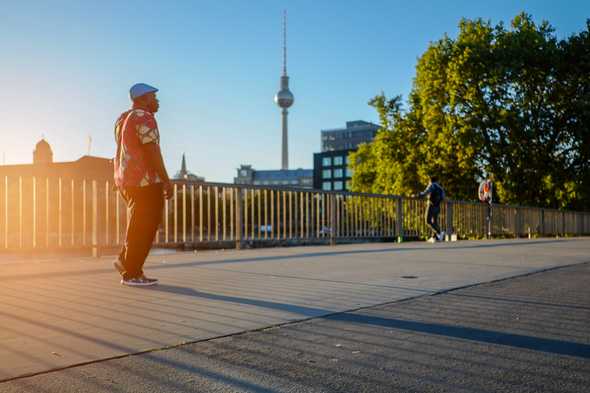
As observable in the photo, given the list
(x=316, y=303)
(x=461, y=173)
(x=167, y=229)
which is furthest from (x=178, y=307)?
(x=461, y=173)

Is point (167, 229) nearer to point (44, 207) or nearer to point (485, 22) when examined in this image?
point (44, 207)

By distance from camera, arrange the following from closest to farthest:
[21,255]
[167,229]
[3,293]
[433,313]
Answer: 1. [433,313]
2. [3,293]
3. [21,255]
4. [167,229]

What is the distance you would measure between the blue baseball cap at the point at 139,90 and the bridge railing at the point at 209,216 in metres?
4.24

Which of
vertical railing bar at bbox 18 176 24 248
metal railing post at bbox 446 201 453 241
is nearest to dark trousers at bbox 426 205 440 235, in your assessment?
metal railing post at bbox 446 201 453 241

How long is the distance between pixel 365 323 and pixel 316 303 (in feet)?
2.68

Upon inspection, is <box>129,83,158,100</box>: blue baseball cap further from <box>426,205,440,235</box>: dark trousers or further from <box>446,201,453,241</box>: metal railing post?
<box>446,201,453,241</box>: metal railing post

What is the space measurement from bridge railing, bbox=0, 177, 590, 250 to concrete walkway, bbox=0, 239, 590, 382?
1111mm

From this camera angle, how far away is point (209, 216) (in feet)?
36.6

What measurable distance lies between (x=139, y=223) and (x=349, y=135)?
150763mm

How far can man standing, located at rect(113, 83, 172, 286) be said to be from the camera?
5.38 m

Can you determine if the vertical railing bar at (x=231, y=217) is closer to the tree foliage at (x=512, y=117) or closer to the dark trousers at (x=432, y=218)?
the dark trousers at (x=432, y=218)

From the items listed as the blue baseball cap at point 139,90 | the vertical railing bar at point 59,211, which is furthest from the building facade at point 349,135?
the blue baseball cap at point 139,90

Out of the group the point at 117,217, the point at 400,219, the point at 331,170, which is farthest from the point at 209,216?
the point at 331,170

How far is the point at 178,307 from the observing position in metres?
4.23
